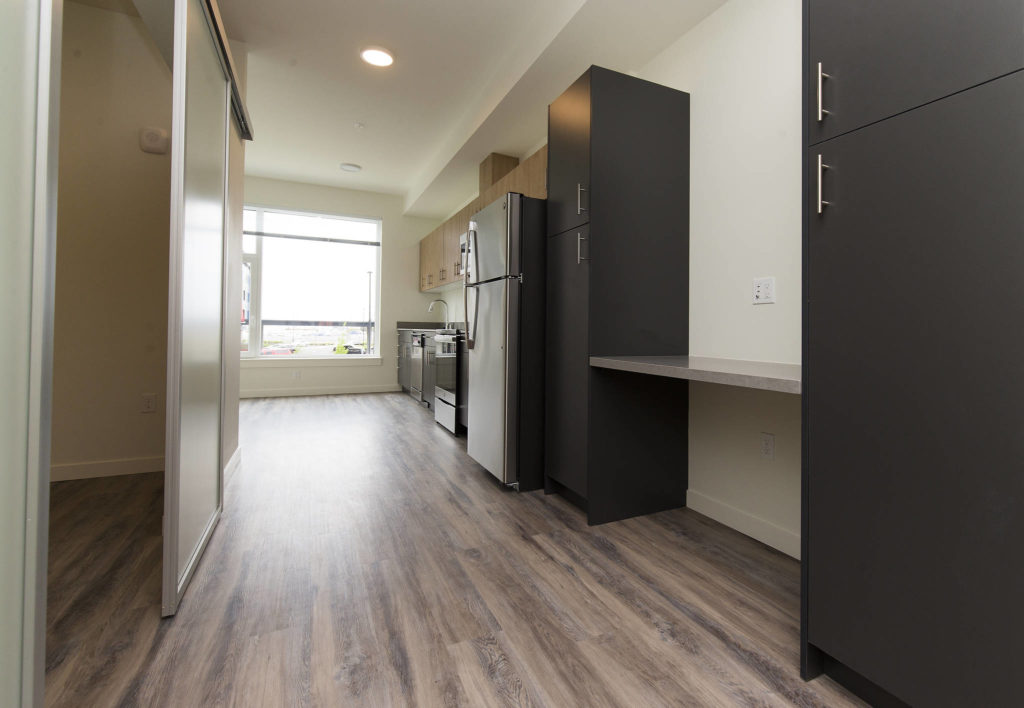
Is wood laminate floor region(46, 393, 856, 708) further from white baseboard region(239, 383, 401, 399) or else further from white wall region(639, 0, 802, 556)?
white baseboard region(239, 383, 401, 399)

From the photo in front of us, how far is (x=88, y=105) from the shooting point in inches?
106

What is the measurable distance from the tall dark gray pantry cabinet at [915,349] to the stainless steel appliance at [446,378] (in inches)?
→ 123

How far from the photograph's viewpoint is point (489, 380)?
9.14 feet

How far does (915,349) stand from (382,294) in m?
6.16

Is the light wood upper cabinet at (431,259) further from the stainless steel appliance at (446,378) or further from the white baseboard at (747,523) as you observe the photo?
the white baseboard at (747,523)

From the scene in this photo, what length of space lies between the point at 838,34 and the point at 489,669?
1865 millimetres

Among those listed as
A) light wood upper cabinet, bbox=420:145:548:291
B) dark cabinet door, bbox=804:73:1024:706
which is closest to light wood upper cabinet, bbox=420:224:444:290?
light wood upper cabinet, bbox=420:145:548:291

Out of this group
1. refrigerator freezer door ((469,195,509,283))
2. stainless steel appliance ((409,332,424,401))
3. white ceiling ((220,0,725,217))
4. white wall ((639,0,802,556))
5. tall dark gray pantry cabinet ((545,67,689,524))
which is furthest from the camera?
stainless steel appliance ((409,332,424,401))

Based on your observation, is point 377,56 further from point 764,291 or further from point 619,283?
point 764,291

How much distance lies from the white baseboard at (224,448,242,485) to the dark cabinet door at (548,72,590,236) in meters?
2.34

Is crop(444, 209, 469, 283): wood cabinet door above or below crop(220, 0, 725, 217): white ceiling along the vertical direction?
below

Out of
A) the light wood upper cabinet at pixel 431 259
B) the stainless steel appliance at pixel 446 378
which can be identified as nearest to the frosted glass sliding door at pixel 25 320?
the stainless steel appliance at pixel 446 378

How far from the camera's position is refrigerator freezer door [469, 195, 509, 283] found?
2.57m

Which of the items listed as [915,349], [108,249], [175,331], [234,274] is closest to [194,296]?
[175,331]
